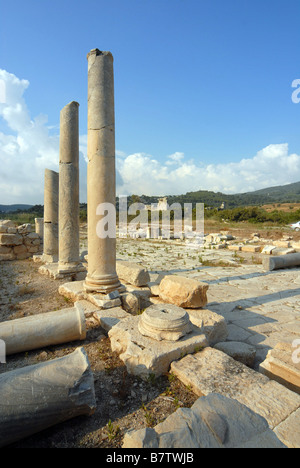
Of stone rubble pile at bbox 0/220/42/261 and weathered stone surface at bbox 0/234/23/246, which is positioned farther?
stone rubble pile at bbox 0/220/42/261

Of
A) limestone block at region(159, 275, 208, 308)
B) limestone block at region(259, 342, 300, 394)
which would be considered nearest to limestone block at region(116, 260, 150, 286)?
limestone block at region(159, 275, 208, 308)

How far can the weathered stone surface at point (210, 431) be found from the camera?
1578 mm

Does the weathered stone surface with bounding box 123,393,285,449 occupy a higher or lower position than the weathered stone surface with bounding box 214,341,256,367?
higher

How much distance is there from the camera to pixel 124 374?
2.79 metres

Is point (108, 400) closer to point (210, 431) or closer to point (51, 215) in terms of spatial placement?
point (210, 431)

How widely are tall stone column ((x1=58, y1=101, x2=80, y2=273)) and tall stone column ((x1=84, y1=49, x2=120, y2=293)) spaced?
7.55 ft

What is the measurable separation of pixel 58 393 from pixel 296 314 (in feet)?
15.8

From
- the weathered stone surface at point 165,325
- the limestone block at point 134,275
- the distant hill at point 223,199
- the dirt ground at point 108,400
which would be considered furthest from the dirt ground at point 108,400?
the distant hill at point 223,199

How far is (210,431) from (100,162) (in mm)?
4278

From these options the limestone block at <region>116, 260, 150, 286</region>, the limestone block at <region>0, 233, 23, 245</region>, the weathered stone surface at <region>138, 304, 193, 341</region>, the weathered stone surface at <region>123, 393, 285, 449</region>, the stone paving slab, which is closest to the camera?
the weathered stone surface at <region>123, 393, 285, 449</region>

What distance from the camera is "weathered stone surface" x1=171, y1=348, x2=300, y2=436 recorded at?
2.21 meters

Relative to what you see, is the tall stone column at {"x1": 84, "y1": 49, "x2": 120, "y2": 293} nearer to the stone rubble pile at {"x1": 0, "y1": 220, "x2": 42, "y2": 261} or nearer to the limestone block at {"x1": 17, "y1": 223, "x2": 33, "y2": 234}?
the stone rubble pile at {"x1": 0, "y1": 220, "x2": 42, "y2": 261}

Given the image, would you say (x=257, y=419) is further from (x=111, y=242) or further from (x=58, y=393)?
(x=111, y=242)

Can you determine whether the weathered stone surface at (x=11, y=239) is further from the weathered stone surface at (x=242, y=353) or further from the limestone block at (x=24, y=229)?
the weathered stone surface at (x=242, y=353)
